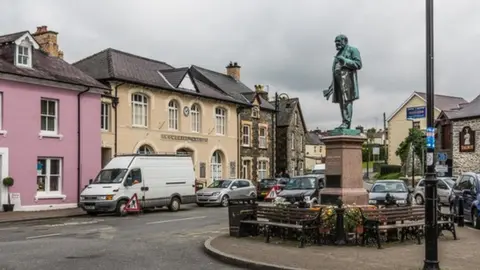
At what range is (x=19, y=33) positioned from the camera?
26.9 metres

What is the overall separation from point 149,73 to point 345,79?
21.8m

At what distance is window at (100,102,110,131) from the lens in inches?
1217

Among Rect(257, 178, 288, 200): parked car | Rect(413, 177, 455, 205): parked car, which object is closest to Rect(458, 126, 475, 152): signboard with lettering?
Rect(413, 177, 455, 205): parked car

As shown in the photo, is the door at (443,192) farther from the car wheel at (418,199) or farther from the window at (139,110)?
the window at (139,110)

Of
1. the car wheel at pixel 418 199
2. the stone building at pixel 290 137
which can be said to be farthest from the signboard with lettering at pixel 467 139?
the car wheel at pixel 418 199

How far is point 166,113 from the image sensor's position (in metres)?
34.8

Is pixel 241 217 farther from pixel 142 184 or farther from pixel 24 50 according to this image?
pixel 24 50

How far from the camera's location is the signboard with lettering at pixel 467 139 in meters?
48.4

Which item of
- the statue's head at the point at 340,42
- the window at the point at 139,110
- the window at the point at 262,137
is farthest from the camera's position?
the window at the point at 262,137

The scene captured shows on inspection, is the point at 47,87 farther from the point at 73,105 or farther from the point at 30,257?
the point at 30,257

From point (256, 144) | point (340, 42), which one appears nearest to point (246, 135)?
point (256, 144)

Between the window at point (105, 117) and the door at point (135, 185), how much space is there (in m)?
7.60

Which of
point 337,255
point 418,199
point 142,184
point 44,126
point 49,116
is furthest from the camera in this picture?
point 418,199

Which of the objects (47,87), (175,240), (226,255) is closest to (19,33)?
(47,87)
